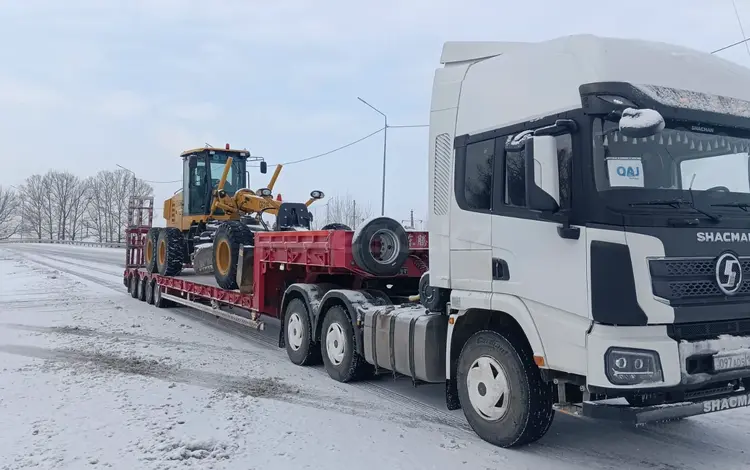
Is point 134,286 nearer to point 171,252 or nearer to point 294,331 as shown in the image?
point 171,252

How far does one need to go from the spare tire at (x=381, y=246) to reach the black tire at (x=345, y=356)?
73 centimetres

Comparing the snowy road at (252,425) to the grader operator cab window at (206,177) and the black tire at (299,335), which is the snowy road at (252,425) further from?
the grader operator cab window at (206,177)

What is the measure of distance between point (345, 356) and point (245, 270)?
3213 mm

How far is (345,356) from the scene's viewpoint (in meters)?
7.51

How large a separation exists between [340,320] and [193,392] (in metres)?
1.91

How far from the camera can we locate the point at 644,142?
434cm

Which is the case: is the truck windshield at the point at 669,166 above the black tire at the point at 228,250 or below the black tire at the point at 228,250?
above

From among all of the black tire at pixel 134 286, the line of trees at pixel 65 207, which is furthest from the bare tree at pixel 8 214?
the black tire at pixel 134 286

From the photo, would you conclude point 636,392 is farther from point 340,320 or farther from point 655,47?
point 340,320

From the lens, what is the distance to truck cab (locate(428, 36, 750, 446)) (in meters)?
4.09

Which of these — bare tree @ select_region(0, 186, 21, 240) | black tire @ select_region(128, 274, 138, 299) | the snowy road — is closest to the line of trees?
bare tree @ select_region(0, 186, 21, 240)

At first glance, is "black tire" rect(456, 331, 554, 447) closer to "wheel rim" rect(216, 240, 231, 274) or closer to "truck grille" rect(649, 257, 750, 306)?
"truck grille" rect(649, 257, 750, 306)

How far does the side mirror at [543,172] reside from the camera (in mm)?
4340

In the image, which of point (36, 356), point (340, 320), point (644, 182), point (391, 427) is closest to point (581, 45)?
point (644, 182)
